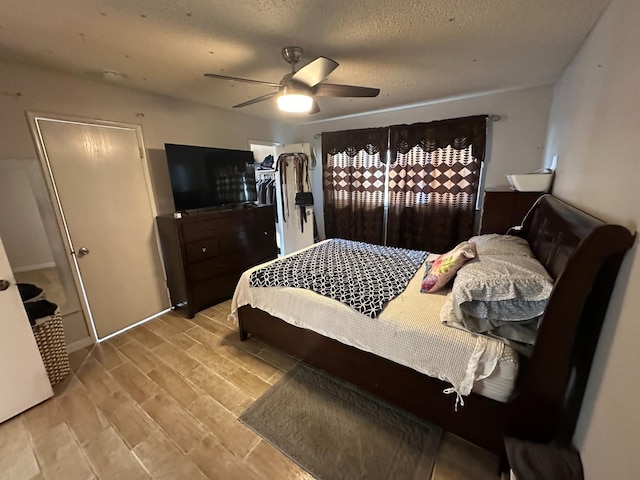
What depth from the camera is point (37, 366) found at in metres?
1.75

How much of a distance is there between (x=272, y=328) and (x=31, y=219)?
2128mm

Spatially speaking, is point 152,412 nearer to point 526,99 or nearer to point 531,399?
point 531,399

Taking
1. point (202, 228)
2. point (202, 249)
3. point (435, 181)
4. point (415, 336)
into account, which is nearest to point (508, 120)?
point (435, 181)

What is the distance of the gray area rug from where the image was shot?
1360 millimetres

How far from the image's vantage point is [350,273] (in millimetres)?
2066

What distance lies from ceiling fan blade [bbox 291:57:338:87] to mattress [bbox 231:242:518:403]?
1489mm

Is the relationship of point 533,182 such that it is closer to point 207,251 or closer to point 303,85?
point 303,85

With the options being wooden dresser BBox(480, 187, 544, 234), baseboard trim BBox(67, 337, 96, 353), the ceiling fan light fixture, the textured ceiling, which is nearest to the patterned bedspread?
wooden dresser BBox(480, 187, 544, 234)

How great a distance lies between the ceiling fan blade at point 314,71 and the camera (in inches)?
62.6

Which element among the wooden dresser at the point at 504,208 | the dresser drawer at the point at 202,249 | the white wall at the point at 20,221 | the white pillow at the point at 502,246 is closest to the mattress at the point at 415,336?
the white pillow at the point at 502,246

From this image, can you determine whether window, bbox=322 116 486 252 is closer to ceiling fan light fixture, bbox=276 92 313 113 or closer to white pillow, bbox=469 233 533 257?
white pillow, bbox=469 233 533 257

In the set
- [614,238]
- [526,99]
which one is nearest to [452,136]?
[526,99]

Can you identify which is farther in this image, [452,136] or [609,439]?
[452,136]

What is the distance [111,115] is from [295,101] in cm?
189
